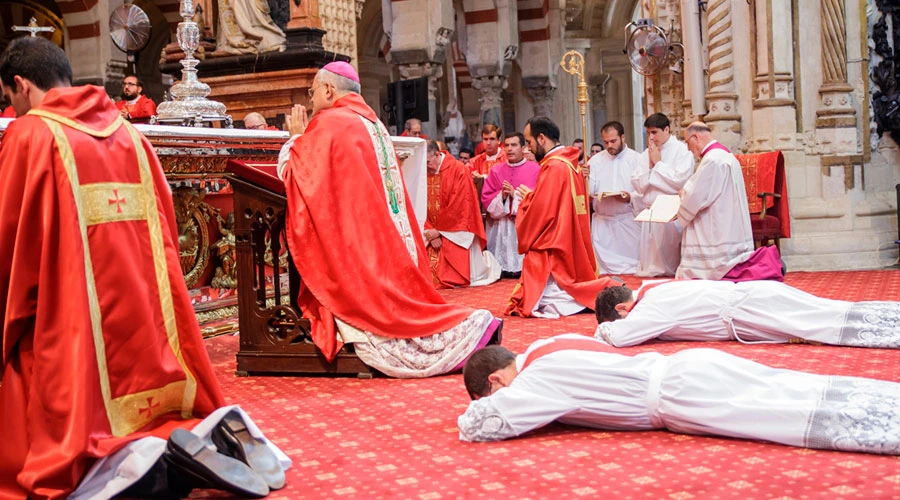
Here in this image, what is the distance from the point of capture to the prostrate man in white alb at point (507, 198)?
991 cm

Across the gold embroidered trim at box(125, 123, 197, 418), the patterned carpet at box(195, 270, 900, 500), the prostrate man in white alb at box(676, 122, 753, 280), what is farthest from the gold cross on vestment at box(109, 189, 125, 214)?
A: the prostrate man in white alb at box(676, 122, 753, 280)

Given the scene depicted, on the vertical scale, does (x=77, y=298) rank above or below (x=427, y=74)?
below

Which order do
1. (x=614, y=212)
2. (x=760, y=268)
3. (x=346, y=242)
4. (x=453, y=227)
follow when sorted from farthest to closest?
(x=614, y=212), (x=453, y=227), (x=760, y=268), (x=346, y=242)

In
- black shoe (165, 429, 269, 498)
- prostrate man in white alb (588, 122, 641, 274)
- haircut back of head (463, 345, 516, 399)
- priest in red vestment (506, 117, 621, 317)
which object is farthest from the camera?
prostrate man in white alb (588, 122, 641, 274)

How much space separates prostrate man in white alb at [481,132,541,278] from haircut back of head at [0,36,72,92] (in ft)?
21.7

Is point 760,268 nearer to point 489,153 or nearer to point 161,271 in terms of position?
point 489,153

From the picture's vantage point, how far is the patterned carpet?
316 cm

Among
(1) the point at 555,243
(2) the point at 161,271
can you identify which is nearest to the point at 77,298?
(2) the point at 161,271

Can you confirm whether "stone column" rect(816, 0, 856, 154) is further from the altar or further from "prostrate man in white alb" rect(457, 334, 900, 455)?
"prostrate man in white alb" rect(457, 334, 900, 455)

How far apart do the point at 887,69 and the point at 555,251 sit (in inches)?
199

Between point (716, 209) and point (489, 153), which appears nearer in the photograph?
point (716, 209)

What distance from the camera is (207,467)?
3.11m

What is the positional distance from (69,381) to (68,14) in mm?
12386

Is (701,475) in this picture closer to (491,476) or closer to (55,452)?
(491,476)
